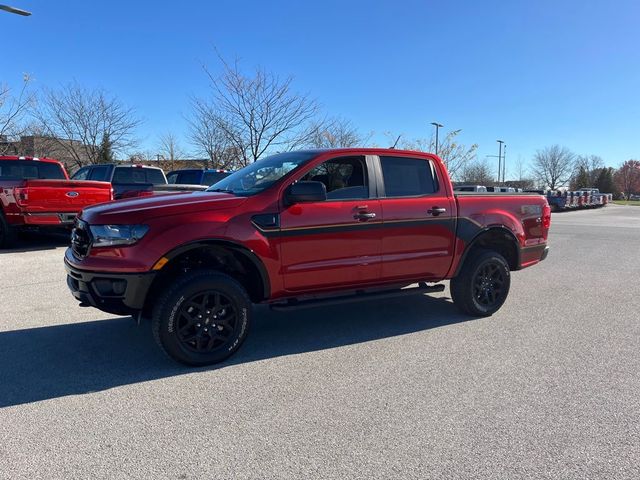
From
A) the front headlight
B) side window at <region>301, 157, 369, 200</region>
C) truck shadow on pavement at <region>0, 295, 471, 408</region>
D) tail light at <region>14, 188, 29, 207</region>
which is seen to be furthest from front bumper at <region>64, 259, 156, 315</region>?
tail light at <region>14, 188, 29, 207</region>

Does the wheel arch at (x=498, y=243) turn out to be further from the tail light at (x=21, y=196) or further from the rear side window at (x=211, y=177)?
the rear side window at (x=211, y=177)

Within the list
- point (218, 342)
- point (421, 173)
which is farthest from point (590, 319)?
point (218, 342)

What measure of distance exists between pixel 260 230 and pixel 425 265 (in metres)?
1.96

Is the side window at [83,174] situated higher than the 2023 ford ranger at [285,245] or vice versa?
the side window at [83,174]

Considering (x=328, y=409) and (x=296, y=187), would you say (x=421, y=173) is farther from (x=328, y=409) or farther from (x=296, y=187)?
(x=328, y=409)

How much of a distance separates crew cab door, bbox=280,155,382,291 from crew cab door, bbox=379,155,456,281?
0.53 feet

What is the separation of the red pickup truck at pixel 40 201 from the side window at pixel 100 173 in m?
2.95

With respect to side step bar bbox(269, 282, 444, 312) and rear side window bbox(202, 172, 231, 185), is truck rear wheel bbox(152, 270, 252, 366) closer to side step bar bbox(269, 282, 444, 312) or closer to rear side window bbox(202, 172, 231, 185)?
side step bar bbox(269, 282, 444, 312)

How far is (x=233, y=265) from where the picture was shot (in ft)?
14.8

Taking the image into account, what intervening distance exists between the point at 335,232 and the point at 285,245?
1.73 ft

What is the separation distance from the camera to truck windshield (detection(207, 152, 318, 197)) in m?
4.66

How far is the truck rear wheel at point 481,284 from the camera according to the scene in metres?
5.61

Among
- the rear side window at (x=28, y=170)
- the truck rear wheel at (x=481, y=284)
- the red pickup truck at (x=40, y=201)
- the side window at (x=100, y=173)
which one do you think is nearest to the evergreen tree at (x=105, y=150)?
the side window at (x=100, y=173)

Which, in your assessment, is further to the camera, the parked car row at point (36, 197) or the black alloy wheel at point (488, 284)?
the parked car row at point (36, 197)
